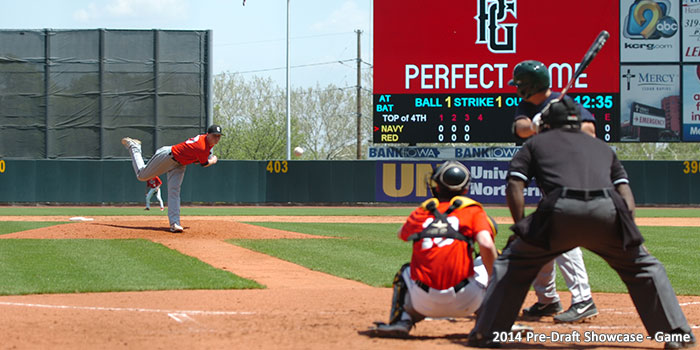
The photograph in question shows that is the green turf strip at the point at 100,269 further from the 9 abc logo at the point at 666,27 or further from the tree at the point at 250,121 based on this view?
the tree at the point at 250,121

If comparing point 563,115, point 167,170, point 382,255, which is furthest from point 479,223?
point 167,170

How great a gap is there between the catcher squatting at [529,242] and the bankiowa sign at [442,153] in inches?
788

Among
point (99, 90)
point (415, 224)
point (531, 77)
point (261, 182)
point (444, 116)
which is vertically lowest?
point (415, 224)

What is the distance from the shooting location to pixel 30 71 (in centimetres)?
2895

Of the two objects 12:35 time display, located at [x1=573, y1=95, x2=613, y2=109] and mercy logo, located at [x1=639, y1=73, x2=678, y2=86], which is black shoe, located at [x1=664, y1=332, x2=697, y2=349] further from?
mercy logo, located at [x1=639, y1=73, x2=678, y2=86]

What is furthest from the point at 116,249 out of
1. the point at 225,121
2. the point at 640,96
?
the point at 225,121

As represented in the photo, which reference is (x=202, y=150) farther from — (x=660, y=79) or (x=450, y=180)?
(x=660, y=79)

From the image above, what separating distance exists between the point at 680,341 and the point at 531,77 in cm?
190

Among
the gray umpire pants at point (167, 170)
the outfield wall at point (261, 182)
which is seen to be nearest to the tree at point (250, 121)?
the outfield wall at point (261, 182)

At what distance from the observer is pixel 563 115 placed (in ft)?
15.2

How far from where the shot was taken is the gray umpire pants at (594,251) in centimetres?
439

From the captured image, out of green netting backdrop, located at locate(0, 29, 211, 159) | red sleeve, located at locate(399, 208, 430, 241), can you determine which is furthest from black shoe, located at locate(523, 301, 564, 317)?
green netting backdrop, located at locate(0, 29, 211, 159)

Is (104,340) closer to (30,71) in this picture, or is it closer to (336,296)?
(336,296)

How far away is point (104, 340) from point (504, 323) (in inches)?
97.2
